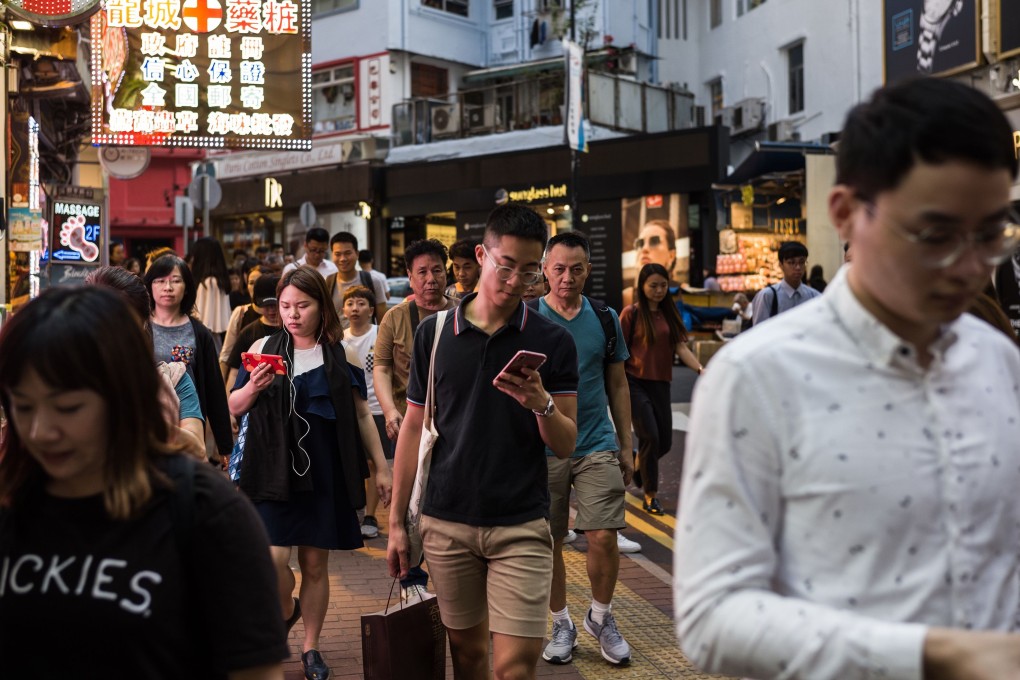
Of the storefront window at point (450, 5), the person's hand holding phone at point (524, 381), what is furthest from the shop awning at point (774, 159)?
the person's hand holding phone at point (524, 381)

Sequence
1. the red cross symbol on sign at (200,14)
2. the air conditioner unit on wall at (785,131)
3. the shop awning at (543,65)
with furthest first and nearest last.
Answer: the shop awning at (543,65), the air conditioner unit on wall at (785,131), the red cross symbol on sign at (200,14)

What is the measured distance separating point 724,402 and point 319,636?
4493 mm

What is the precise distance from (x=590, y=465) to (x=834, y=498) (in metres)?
4.42

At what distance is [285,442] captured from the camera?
560 centimetres

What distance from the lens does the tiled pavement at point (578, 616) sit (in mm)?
5824

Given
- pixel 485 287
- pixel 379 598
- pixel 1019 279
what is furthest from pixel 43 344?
pixel 1019 279

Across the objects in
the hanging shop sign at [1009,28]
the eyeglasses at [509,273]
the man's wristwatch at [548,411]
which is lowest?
the man's wristwatch at [548,411]

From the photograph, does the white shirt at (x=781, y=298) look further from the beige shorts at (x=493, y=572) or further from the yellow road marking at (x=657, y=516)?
the beige shorts at (x=493, y=572)

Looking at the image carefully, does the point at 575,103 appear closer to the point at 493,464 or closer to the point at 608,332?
the point at 608,332

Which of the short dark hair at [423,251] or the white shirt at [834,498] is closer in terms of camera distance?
the white shirt at [834,498]

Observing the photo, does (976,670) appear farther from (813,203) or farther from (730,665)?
(813,203)

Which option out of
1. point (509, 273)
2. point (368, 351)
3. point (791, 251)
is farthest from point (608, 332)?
point (791, 251)

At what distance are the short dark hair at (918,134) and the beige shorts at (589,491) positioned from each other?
420 cm

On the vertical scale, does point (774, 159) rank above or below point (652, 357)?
above
